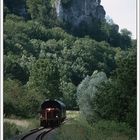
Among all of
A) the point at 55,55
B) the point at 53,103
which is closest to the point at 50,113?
the point at 53,103

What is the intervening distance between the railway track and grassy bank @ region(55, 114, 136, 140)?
14 cm

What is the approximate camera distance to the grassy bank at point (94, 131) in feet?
30.2

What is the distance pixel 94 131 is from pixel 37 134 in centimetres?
60

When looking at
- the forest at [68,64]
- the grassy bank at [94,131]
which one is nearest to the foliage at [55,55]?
the forest at [68,64]

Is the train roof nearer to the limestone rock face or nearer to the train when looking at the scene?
the train

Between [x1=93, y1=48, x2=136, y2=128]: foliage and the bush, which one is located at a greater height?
[x1=93, y1=48, x2=136, y2=128]: foliage

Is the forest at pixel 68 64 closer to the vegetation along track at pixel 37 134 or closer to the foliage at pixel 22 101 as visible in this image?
the foliage at pixel 22 101

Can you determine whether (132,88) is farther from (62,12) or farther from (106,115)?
(62,12)

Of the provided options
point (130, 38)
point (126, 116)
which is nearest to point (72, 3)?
point (130, 38)

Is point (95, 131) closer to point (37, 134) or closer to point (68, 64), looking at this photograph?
point (37, 134)

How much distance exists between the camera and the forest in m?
9.30

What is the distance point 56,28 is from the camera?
941 cm

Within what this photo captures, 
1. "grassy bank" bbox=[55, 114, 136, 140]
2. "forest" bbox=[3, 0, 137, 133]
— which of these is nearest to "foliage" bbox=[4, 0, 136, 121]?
"forest" bbox=[3, 0, 137, 133]

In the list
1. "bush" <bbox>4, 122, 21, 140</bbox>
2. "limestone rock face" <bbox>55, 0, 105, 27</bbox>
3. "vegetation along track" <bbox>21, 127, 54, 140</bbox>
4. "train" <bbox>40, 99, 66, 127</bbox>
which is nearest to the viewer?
"bush" <bbox>4, 122, 21, 140</bbox>
